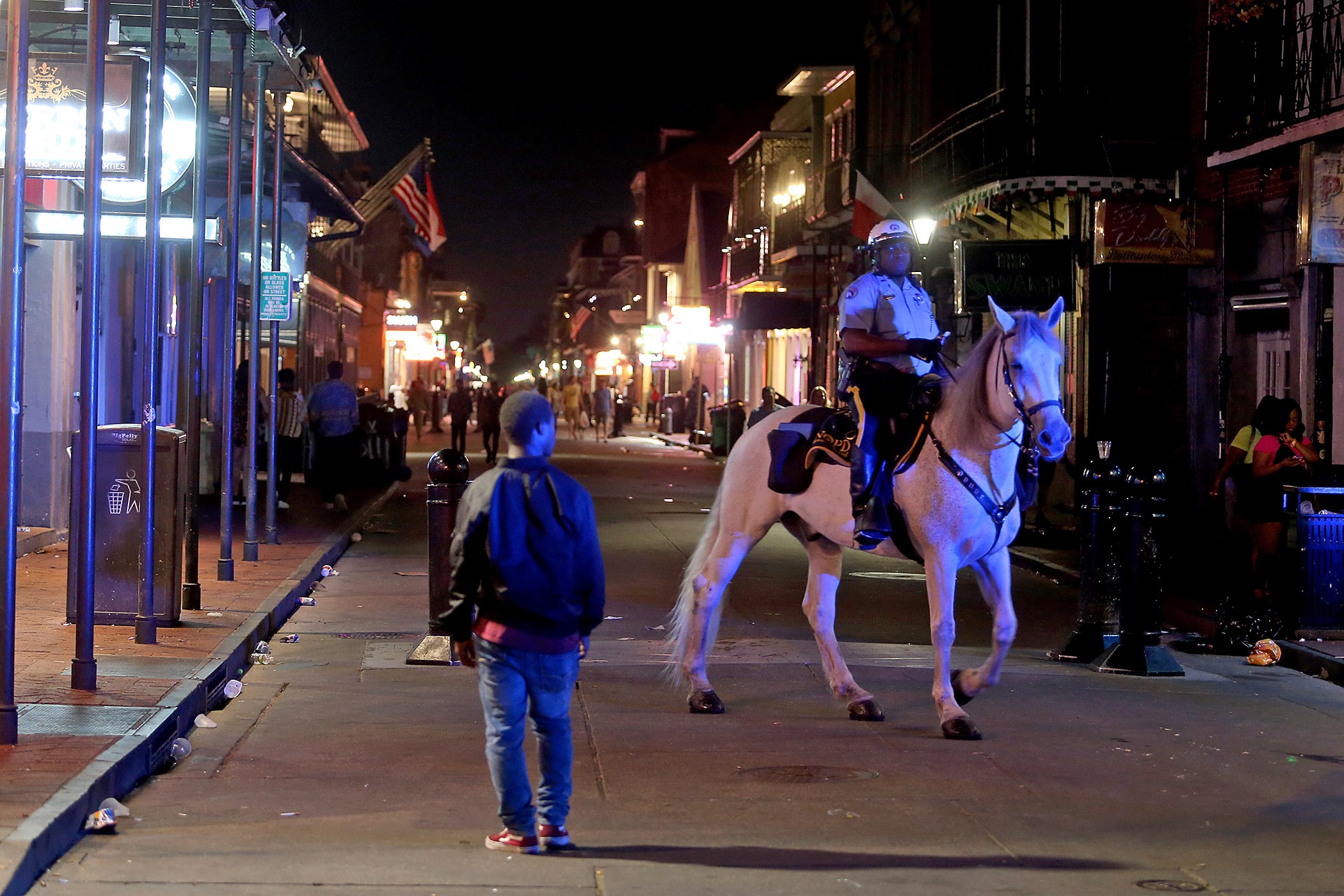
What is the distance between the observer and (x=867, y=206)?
2669 centimetres

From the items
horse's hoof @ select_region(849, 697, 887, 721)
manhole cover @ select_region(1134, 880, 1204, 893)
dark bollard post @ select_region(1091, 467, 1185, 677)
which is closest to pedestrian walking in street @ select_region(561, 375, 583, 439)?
dark bollard post @ select_region(1091, 467, 1185, 677)

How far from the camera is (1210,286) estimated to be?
21141 mm

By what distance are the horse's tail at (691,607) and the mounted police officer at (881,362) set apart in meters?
0.95

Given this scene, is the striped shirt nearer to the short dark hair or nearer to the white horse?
the white horse

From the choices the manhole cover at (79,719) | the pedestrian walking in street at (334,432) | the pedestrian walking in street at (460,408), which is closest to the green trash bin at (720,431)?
the pedestrian walking in street at (460,408)

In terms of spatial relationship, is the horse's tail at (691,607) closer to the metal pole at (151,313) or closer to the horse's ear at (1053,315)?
the horse's ear at (1053,315)

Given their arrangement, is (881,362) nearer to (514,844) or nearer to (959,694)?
(959,694)

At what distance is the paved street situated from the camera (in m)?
5.98

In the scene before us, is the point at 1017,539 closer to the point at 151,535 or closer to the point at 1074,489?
the point at 1074,489

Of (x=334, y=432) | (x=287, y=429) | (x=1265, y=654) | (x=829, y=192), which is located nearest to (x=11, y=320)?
(x=1265, y=654)

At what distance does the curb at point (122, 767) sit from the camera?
18.6 ft

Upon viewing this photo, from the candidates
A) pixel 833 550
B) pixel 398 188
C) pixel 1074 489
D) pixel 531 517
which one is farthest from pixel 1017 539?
pixel 398 188

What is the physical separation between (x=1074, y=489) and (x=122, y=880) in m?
18.9

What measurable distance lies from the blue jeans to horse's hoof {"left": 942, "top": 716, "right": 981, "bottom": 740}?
287 centimetres
